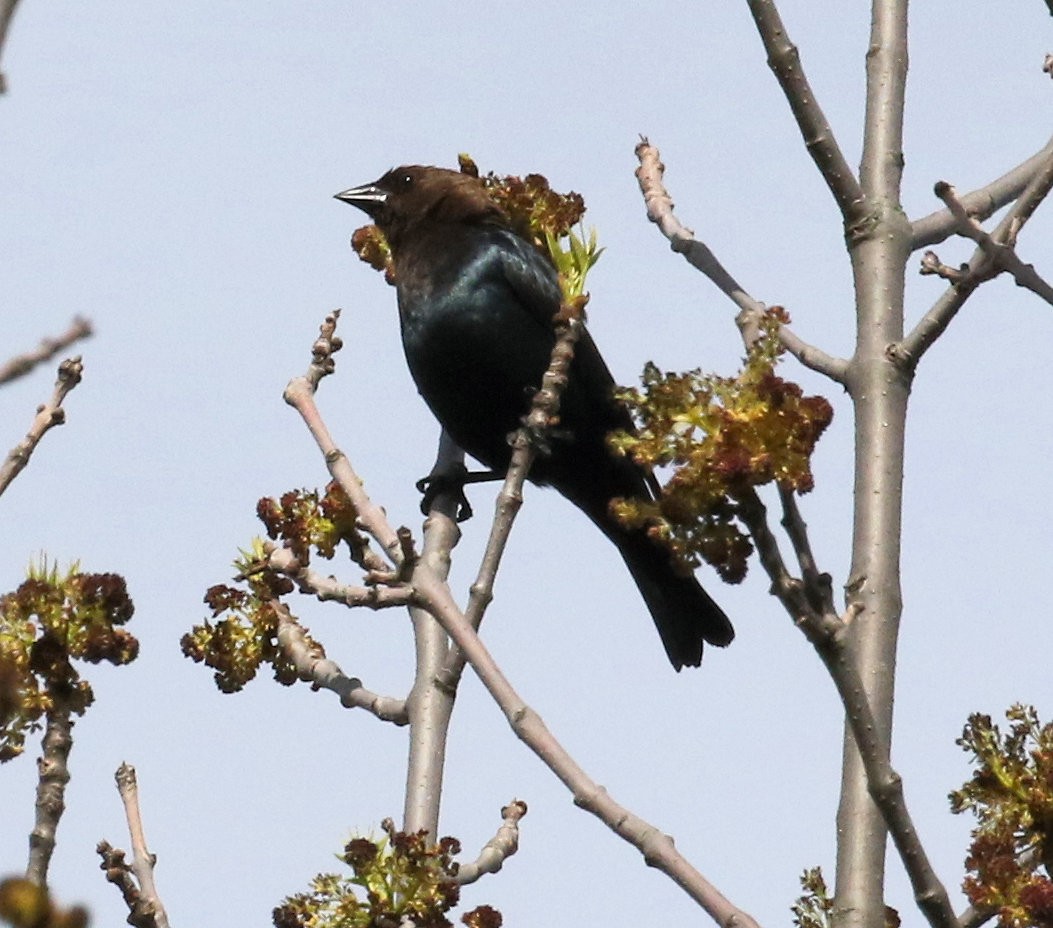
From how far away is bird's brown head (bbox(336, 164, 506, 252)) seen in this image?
5945mm

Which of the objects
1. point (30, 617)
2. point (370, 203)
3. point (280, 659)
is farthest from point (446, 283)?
point (30, 617)

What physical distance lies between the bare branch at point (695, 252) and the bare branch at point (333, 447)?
1.84ft

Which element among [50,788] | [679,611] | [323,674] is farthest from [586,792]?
[679,611]

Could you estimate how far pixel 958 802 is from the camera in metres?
2.18

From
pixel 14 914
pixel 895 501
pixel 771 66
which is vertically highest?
pixel 771 66

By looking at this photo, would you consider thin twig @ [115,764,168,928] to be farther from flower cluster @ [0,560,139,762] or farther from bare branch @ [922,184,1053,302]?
bare branch @ [922,184,1053,302]

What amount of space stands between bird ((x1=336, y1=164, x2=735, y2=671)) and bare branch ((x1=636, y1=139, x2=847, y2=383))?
182 centimetres

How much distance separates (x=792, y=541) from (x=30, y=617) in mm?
916

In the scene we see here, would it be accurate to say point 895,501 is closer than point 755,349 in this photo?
No

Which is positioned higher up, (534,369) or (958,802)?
(534,369)

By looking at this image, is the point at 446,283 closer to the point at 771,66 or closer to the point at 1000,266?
the point at 771,66

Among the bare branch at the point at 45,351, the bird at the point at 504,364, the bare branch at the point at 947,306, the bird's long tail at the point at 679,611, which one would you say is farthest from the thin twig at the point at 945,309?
the bird's long tail at the point at 679,611

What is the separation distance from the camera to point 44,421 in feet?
7.52

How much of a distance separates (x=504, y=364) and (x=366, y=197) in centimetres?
114
